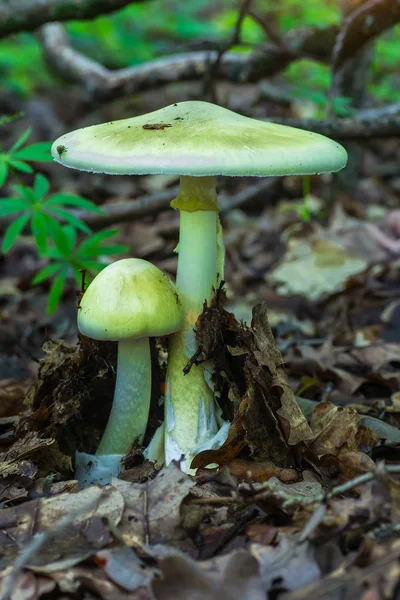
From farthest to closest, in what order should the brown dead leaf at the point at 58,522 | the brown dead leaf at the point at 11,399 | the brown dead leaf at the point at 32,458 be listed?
the brown dead leaf at the point at 11,399 < the brown dead leaf at the point at 32,458 < the brown dead leaf at the point at 58,522

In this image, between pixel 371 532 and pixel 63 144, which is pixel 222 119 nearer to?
pixel 63 144

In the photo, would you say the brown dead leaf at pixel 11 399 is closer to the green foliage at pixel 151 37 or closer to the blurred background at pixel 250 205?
the blurred background at pixel 250 205

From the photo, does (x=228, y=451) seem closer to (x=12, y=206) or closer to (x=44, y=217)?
(x=44, y=217)

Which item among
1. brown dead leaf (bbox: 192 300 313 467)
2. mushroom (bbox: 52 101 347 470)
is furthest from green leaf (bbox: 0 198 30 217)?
brown dead leaf (bbox: 192 300 313 467)

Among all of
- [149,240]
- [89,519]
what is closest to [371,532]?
[89,519]

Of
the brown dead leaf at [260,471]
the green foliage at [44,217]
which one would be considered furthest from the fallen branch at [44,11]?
the brown dead leaf at [260,471]

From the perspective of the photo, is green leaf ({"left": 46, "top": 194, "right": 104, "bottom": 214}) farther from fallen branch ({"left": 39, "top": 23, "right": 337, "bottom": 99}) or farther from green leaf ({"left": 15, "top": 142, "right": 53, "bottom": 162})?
fallen branch ({"left": 39, "top": 23, "right": 337, "bottom": 99})
